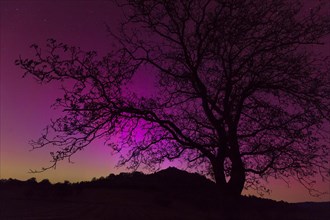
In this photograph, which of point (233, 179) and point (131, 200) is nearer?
point (233, 179)

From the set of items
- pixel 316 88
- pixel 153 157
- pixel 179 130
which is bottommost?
pixel 153 157

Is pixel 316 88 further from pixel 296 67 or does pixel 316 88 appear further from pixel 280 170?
pixel 280 170

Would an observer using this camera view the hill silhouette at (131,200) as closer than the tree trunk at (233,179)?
No

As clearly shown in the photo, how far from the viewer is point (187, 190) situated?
1236 inches

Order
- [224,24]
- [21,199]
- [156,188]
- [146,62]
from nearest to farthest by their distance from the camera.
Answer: [224,24] → [146,62] → [21,199] → [156,188]

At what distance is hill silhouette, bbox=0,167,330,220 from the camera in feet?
68.1

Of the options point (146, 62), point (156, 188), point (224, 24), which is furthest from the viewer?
point (156, 188)

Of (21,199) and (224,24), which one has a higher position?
(224,24)

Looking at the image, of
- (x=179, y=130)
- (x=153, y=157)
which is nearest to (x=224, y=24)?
(x=179, y=130)

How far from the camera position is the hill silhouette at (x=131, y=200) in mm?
20766

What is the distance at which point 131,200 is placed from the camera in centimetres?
2609

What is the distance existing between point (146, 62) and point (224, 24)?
3846mm

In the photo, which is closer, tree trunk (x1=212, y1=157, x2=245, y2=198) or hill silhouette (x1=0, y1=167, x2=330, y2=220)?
tree trunk (x1=212, y1=157, x2=245, y2=198)

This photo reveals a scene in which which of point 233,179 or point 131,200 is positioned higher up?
point 233,179
